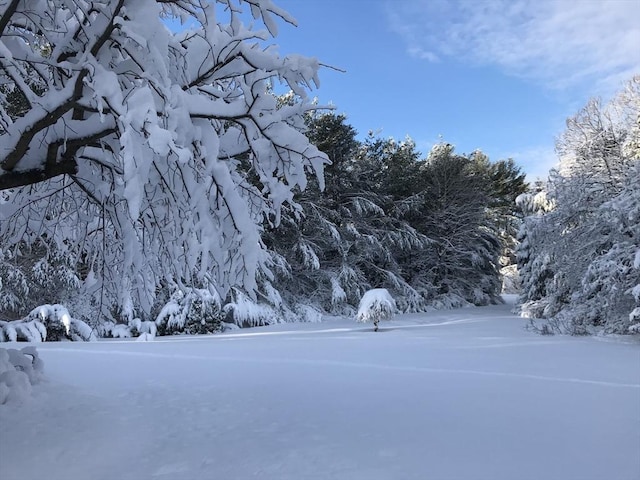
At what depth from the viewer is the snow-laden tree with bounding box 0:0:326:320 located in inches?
84.2

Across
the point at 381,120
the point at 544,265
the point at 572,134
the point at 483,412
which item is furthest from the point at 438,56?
the point at 381,120

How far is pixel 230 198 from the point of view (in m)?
2.51

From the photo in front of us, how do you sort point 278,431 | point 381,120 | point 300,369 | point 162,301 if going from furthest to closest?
1. point 381,120
2. point 162,301
3. point 300,369
4. point 278,431

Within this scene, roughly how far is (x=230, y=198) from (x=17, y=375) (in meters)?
2.48

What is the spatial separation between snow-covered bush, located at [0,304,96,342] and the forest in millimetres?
45

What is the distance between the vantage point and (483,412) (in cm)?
347

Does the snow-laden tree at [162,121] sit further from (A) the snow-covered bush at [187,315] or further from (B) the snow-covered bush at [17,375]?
(A) the snow-covered bush at [187,315]

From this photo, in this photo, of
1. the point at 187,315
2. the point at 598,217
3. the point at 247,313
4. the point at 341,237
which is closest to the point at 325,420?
the point at 598,217

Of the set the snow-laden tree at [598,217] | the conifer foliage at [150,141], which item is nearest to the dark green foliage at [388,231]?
the snow-laden tree at [598,217]

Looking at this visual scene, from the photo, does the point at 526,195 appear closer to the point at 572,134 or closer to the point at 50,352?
the point at 572,134

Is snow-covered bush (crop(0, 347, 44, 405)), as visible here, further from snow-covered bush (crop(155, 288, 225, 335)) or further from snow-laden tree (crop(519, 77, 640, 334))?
snow-laden tree (crop(519, 77, 640, 334))

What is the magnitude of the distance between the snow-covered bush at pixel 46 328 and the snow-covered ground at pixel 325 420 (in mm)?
3962

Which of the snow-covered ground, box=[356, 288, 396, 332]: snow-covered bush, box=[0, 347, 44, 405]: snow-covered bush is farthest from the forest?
box=[356, 288, 396, 332]: snow-covered bush

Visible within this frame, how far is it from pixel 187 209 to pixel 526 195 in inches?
614
